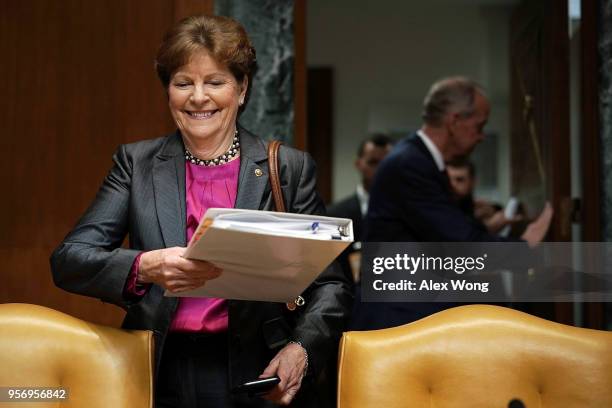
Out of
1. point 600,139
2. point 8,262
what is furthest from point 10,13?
point 600,139

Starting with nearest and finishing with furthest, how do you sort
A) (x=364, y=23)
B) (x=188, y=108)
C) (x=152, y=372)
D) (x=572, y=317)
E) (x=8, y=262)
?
(x=152, y=372) < (x=188, y=108) < (x=8, y=262) < (x=572, y=317) < (x=364, y=23)

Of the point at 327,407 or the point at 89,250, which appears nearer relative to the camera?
the point at 89,250

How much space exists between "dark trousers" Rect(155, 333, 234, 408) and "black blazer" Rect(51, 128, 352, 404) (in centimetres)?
4

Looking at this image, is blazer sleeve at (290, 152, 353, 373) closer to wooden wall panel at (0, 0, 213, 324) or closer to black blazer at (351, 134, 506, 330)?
black blazer at (351, 134, 506, 330)

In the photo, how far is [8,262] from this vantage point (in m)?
3.20

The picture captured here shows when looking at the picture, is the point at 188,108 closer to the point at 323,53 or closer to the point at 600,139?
the point at 600,139

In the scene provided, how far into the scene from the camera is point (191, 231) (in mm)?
2182

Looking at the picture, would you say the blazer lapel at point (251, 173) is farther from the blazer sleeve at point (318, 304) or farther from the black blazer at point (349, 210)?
the black blazer at point (349, 210)

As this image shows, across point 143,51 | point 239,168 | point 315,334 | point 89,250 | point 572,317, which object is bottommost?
point 572,317

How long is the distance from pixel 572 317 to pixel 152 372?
6.44ft

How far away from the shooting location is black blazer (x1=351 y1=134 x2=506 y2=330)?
3.21 metres

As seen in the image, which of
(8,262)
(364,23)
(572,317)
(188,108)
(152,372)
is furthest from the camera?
(364,23)

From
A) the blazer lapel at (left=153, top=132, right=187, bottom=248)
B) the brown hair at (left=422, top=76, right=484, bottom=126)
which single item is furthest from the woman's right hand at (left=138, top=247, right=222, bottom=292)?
the brown hair at (left=422, top=76, right=484, bottom=126)

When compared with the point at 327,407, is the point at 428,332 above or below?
above
